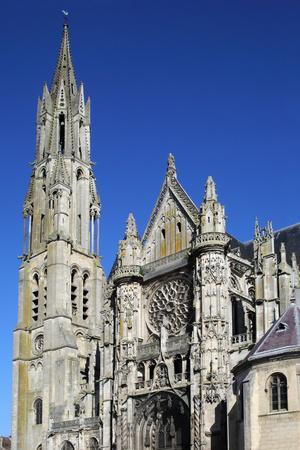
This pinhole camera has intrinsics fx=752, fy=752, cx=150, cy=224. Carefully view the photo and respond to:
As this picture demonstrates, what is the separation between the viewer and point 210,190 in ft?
143

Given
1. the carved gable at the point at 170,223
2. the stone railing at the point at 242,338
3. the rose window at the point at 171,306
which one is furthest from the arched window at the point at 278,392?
the carved gable at the point at 170,223

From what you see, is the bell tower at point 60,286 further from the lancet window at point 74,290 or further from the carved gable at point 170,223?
the carved gable at point 170,223

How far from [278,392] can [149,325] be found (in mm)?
15904

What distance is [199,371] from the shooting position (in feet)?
129

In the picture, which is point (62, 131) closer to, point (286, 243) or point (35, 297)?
point (35, 297)

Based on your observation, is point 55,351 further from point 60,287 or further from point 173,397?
point 173,397

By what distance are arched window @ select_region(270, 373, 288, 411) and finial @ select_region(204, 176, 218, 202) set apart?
14.6 metres

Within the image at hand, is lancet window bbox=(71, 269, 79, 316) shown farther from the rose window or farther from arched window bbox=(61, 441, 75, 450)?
the rose window

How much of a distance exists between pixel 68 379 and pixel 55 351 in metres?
2.40

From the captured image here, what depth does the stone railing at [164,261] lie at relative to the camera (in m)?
45.1

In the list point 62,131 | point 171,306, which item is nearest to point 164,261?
point 171,306

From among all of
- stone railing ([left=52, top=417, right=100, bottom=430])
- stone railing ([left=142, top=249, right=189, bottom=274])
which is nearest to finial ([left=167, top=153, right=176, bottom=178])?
stone railing ([left=142, top=249, right=189, bottom=274])

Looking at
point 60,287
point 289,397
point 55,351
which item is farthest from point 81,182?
point 289,397

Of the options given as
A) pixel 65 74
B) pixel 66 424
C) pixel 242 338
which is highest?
pixel 65 74
